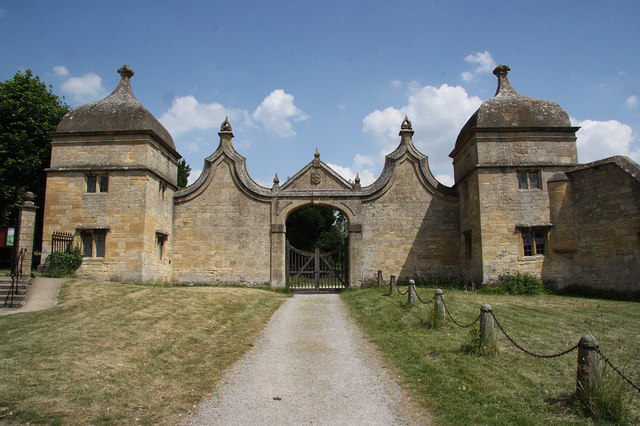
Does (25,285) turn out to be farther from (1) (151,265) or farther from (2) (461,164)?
(2) (461,164)

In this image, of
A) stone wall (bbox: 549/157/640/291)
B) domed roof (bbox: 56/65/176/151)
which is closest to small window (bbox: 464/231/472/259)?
stone wall (bbox: 549/157/640/291)

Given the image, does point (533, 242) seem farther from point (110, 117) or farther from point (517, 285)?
point (110, 117)

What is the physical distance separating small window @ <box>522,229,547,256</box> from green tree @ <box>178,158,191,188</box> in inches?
865

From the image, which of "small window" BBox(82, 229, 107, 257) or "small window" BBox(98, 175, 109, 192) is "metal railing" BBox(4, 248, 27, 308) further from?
"small window" BBox(98, 175, 109, 192)

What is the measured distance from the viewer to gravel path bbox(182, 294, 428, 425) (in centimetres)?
492

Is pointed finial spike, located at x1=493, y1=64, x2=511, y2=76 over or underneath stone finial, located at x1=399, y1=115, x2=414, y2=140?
over

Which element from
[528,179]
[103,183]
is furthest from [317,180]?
[103,183]

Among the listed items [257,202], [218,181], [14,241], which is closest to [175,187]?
[218,181]

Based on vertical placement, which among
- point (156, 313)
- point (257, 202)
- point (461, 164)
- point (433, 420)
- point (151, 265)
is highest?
point (461, 164)

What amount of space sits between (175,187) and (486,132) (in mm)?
13523

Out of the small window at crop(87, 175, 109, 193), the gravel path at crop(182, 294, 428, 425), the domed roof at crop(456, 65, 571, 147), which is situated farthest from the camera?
the small window at crop(87, 175, 109, 193)

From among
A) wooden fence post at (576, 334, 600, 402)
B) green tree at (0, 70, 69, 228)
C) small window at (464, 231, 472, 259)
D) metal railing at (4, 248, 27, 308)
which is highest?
green tree at (0, 70, 69, 228)

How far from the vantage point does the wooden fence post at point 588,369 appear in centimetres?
477

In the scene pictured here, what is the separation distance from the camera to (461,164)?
18656mm
